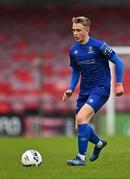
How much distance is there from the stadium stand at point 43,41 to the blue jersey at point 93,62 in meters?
14.3

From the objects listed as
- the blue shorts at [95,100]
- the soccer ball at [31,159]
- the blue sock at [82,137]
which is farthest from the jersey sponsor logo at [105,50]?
the soccer ball at [31,159]

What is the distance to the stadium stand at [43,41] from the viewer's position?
24.0 m

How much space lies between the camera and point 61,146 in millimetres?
15008

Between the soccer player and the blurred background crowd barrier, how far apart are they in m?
12.4

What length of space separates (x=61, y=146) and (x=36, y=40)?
10.4m

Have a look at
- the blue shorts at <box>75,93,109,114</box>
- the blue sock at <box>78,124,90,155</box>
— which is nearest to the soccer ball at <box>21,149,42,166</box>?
the blue sock at <box>78,124,90,155</box>

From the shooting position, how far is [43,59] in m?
22.7

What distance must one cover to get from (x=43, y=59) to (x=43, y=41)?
2471mm

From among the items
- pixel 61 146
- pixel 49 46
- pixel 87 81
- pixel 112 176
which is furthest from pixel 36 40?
pixel 112 176

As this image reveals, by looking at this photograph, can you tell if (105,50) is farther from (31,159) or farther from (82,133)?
(31,159)

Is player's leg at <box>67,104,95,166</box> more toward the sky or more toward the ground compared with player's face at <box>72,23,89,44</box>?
more toward the ground

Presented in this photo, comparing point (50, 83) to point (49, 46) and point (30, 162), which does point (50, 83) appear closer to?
point (49, 46)

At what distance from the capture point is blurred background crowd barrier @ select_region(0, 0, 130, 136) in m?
22.0

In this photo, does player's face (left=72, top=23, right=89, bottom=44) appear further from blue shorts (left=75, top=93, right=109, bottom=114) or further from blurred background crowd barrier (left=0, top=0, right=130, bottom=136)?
blurred background crowd barrier (left=0, top=0, right=130, bottom=136)
